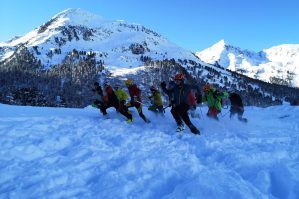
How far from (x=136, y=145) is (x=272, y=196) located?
202 inches

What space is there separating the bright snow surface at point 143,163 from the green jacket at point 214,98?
4873 millimetres

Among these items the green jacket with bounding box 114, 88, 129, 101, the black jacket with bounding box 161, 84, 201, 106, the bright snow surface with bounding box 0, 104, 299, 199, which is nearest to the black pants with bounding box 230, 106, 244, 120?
the green jacket with bounding box 114, 88, 129, 101

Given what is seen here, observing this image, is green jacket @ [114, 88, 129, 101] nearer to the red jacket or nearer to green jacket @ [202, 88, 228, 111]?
the red jacket

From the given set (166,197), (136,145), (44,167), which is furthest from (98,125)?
(166,197)

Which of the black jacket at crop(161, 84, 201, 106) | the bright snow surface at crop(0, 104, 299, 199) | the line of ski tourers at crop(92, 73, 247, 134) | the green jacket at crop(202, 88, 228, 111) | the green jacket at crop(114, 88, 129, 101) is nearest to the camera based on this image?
the bright snow surface at crop(0, 104, 299, 199)

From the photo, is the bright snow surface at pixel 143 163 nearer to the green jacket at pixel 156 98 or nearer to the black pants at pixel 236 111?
the green jacket at pixel 156 98

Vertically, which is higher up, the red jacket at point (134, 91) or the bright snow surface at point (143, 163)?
the red jacket at point (134, 91)

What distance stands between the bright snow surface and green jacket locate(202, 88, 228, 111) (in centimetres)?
487

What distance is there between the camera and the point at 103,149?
10.5 m

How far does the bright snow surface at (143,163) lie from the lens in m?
7.11

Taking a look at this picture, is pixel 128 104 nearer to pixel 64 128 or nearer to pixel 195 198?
pixel 64 128

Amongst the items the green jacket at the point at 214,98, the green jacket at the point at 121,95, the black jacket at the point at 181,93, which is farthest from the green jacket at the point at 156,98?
the black jacket at the point at 181,93

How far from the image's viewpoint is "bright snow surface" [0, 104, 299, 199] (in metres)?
7.11

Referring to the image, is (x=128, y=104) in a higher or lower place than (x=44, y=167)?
higher
